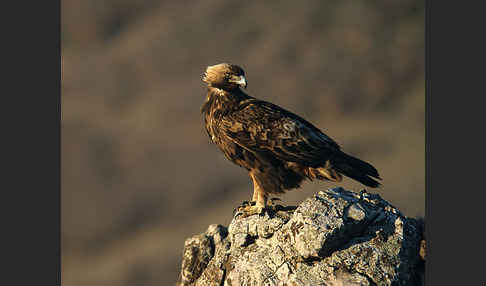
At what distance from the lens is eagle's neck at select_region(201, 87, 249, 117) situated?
8273 millimetres

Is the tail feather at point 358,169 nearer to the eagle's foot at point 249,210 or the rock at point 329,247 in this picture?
the rock at point 329,247

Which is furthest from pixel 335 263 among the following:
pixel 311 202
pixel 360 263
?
pixel 311 202

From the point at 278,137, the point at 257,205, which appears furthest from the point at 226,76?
the point at 257,205

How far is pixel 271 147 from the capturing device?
796 cm

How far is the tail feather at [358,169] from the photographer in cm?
784

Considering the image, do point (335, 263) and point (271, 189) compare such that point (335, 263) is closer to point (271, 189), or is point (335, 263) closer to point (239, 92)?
point (271, 189)

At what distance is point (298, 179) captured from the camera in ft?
27.2

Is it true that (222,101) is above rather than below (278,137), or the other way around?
above

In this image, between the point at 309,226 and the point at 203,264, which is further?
the point at 203,264

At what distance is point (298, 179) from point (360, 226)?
1.63m

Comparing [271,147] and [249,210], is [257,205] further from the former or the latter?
[271,147]

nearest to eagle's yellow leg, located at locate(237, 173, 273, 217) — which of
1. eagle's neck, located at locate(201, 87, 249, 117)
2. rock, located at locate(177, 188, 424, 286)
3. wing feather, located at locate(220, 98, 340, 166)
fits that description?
rock, located at locate(177, 188, 424, 286)

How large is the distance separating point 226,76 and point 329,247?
3009mm

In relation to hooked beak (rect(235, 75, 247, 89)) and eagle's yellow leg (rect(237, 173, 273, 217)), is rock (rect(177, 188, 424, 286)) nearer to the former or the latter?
eagle's yellow leg (rect(237, 173, 273, 217))
